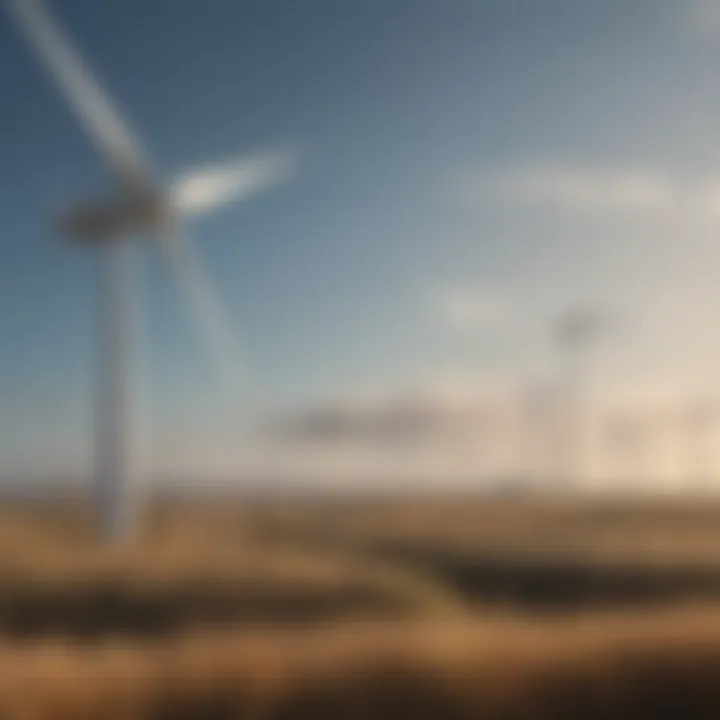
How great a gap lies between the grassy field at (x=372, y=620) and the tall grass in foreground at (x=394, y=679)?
0.10 feet

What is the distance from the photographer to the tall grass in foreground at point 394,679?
11.7 meters

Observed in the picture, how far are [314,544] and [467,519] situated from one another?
22.4m

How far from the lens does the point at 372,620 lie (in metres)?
33.2

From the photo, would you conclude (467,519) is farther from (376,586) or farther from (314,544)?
(376,586)

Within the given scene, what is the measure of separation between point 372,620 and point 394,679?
21.1 metres

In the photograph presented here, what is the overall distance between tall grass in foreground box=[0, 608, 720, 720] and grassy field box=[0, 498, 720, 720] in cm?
3

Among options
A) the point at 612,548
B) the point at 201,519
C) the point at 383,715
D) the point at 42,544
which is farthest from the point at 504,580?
the point at 201,519

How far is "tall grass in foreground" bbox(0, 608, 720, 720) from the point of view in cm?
1173

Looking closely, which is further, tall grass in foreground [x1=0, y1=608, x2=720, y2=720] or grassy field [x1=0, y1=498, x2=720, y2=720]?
grassy field [x1=0, y1=498, x2=720, y2=720]

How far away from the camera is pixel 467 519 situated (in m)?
86.2

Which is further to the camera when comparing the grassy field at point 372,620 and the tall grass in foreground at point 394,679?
the grassy field at point 372,620

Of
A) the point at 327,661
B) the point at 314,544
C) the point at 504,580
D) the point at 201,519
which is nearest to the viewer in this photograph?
the point at 327,661

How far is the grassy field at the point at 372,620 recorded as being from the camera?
12094 millimetres

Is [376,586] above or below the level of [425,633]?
above
